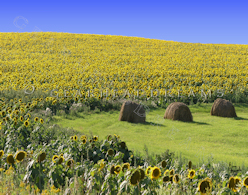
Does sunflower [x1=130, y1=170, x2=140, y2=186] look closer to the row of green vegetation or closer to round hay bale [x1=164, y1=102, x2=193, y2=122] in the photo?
the row of green vegetation

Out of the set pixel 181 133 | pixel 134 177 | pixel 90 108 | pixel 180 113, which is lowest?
pixel 181 133

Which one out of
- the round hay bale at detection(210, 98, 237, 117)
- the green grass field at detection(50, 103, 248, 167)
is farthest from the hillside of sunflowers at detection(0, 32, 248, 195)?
the round hay bale at detection(210, 98, 237, 117)

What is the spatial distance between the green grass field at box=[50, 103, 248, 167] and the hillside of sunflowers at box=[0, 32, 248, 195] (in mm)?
1061

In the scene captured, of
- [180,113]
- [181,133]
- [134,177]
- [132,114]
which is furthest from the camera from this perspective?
[180,113]

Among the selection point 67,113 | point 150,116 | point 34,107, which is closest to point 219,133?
point 150,116

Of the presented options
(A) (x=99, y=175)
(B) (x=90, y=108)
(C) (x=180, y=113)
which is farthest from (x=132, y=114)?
(A) (x=99, y=175)

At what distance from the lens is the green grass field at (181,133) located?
8109 mm

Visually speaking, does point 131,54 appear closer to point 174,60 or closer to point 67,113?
point 174,60

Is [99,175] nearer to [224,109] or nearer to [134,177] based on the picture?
[134,177]

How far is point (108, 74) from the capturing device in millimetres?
23922

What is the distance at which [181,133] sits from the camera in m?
10.5

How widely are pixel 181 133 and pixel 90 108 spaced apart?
6426 millimetres

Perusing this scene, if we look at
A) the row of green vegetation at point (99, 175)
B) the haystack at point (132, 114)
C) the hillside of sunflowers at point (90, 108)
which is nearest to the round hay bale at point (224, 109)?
the hillside of sunflowers at point (90, 108)

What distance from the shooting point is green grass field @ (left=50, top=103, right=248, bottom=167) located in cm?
811
